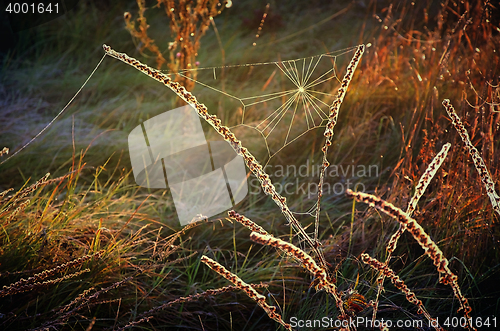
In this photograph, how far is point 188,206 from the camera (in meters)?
2.14

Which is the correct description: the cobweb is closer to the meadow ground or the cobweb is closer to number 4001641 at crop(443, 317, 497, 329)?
the meadow ground

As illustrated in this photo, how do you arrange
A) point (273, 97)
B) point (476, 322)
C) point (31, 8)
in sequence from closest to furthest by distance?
point (476, 322) → point (273, 97) → point (31, 8)

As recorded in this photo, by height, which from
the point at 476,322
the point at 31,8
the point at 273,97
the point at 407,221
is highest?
the point at 31,8

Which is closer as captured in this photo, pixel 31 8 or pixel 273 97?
pixel 273 97

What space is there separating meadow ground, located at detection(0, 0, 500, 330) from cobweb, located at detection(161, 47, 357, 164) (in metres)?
0.03

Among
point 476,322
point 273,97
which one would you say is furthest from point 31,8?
point 476,322

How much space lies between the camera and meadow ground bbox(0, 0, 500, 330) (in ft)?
4.58

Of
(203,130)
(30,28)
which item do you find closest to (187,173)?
(203,130)

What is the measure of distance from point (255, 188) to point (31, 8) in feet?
10.9

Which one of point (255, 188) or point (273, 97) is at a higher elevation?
point (273, 97)

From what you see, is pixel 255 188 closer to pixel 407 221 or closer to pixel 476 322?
pixel 476 322

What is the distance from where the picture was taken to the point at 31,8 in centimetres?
417

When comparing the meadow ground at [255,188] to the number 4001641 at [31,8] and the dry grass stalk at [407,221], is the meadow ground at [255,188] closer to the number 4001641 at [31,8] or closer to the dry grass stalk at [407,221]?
the dry grass stalk at [407,221]

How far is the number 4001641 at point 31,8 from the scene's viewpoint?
3.98 meters
